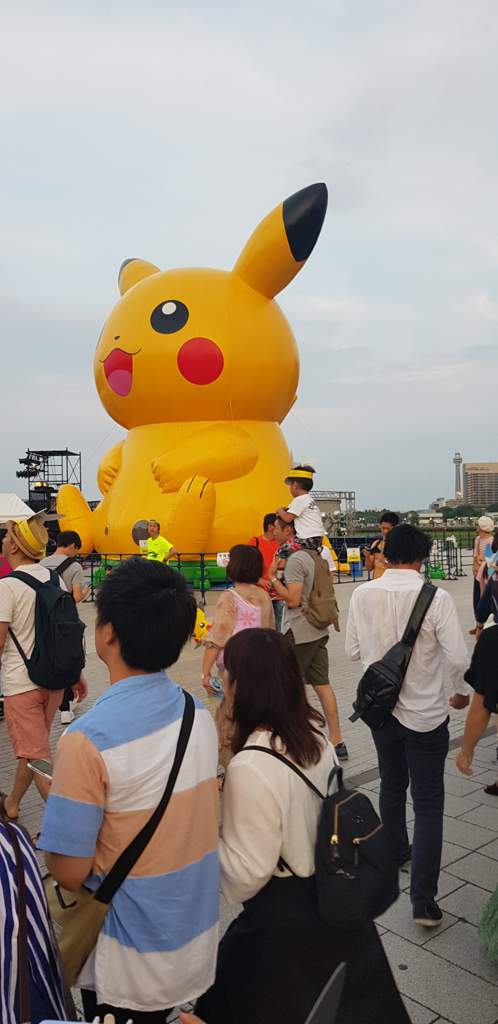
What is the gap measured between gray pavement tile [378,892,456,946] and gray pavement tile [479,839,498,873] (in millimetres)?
585

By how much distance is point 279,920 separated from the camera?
167cm

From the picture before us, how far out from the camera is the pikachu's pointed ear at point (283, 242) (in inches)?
442

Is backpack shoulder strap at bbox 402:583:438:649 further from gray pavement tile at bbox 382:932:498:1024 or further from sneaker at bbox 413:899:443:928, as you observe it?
gray pavement tile at bbox 382:932:498:1024

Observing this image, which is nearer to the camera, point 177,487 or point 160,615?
point 160,615

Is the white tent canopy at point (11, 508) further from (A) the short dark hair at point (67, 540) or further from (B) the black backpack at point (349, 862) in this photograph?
(B) the black backpack at point (349, 862)

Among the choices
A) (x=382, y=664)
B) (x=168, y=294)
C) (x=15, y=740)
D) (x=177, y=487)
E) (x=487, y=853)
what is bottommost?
(x=487, y=853)

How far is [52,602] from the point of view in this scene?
378 centimetres

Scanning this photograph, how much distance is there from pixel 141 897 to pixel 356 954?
522mm

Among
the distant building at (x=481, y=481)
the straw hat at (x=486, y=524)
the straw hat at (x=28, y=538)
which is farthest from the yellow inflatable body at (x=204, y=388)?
the distant building at (x=481, y=481)

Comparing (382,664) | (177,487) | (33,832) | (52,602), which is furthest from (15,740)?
(177,487)

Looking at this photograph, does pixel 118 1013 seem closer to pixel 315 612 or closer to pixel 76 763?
pixel 76 763

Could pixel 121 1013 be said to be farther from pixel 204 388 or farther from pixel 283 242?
pixel 283 242

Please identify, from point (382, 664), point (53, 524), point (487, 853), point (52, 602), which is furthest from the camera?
point (53, 524)

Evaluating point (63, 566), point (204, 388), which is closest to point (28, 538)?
point (63, 566)
